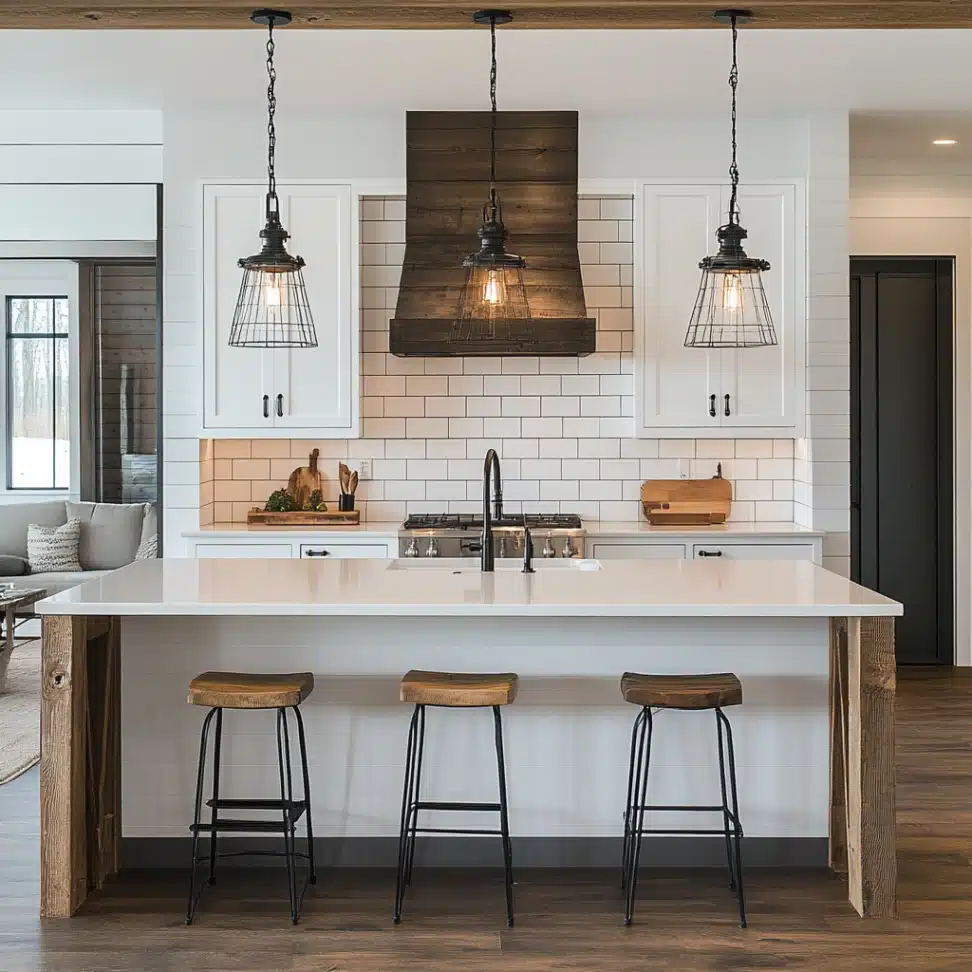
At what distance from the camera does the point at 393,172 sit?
5.68 metres

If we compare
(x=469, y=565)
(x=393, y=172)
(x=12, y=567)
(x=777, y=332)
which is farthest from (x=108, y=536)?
(x=777, y=332)

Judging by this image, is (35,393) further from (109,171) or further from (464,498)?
(464,498)

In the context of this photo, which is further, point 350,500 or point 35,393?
point 35,393

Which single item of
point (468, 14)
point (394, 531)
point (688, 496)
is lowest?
point (394, 531)

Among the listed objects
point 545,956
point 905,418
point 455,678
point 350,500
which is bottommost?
point 545,956

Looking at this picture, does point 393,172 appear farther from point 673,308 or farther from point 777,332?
point 777,332

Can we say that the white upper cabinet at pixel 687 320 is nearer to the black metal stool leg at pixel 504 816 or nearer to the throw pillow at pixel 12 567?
the black metal stool leg at pixel 504 816

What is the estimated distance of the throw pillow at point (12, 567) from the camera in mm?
7699

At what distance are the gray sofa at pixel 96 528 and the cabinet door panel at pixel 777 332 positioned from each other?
4.15 m

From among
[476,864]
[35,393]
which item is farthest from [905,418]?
[35,393]

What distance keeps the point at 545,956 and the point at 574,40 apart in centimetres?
333

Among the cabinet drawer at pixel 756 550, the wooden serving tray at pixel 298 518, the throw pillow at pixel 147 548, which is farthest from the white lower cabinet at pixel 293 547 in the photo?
the throw pillow at pixel 147 548

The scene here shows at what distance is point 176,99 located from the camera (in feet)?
17.8

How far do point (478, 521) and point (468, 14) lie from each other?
2.79m
